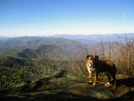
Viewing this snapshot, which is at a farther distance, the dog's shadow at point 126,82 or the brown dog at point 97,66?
the dog's shadow at point 126,82

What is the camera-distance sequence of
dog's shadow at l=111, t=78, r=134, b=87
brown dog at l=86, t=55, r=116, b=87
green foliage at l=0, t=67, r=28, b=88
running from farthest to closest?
green foliage at l=0, t=67, r=28, b=88, dog's shadow at l=111, t=78, r=134, b=87, brown dog at l=86, t=55, r=116, b=87

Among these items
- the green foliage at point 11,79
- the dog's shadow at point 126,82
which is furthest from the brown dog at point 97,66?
the green foliage at point 11,79

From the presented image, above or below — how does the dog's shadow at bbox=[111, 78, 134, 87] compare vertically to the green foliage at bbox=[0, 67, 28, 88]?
above

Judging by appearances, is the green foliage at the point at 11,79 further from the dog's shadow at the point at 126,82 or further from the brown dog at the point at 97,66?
the dog's shadow at the point at 126,82

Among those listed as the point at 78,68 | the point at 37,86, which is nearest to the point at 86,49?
the point at 78,68

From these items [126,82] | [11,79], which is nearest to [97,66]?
[126,82]

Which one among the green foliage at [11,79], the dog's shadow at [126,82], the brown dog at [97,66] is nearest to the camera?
the brown dog at [97,66]

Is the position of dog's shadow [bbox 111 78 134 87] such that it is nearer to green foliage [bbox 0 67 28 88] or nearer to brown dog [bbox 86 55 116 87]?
brown dog [bbox 86 55 116 87]

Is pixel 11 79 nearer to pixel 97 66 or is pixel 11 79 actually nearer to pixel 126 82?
pixel 97 66

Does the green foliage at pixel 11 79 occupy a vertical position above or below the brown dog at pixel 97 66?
below

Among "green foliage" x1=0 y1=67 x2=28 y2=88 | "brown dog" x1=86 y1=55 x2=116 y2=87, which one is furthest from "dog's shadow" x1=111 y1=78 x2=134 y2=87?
"green foliage" x1=0 y1=67 x2=28 y2=88

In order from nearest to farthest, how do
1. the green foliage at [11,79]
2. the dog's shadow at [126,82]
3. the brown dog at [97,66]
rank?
the brown dog at [97,66] < the dog's shadow at [126,82] < the green foliage at [11,79]
